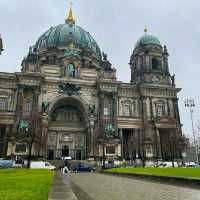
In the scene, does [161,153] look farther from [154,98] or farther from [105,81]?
[105,81]

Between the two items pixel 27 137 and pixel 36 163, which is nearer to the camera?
pixel 36 163

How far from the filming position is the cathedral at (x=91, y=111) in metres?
43.7

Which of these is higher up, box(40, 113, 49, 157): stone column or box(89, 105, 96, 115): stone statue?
box(89, 105, 96, 115): stone statue

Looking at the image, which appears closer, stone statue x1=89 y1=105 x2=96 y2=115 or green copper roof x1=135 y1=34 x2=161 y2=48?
stone statue x1=89 y1=105 x2=96 y2=115

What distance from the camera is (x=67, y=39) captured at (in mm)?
62906

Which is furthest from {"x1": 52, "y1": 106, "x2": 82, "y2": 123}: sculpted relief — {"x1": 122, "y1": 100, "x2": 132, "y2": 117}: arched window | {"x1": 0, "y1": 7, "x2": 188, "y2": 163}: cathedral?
{"x1": 122, "y1": 100, "x2": 132, "y2": 117}: arched window

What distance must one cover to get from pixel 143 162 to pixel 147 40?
29.0 m

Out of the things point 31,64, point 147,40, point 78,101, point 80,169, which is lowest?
point 80,169

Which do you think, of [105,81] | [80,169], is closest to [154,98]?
[105,81]

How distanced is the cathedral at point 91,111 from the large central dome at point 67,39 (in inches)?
318

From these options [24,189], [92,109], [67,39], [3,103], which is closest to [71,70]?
[92,109]

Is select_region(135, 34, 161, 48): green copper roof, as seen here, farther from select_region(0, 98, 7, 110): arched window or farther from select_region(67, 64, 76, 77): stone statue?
select_region(0, 98, 7, 110): arched window

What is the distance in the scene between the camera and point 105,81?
48.8 metres

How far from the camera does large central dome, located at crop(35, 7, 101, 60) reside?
62344mm
